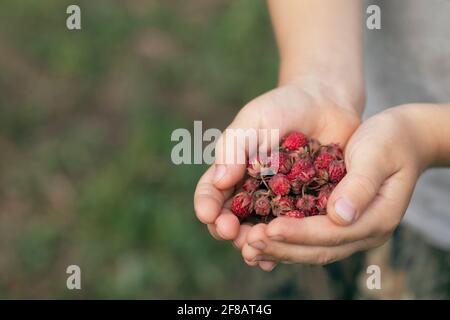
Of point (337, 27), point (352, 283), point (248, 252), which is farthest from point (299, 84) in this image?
point (352, 283)

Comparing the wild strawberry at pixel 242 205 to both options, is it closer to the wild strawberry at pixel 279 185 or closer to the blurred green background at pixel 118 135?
the wild strawberry at pixel 279 185

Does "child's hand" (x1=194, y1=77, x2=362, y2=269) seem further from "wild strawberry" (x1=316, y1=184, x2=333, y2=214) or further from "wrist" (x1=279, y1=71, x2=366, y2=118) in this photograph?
"wild strawberry" (x1=316, y1=184, x2=333, y2=214)

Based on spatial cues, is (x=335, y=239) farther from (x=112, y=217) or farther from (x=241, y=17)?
(x=241, y=17)

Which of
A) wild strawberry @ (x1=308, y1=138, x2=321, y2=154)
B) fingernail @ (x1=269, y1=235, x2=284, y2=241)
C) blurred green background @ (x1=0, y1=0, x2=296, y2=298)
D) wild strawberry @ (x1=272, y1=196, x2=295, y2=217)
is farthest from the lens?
blurred green background @ (x1=0, y1=0, x2=296, y2=298)

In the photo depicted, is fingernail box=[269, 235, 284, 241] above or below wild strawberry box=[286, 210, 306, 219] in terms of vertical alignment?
below

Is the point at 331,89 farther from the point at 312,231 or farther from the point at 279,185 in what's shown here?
the point at 312,231

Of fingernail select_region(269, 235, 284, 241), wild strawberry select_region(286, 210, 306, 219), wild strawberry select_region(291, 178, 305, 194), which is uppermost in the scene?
wild strawberry select_region(291, 178, 305, 194)

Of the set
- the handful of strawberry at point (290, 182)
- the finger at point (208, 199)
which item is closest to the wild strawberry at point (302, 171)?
the handful of strawberry at point (290, 182)

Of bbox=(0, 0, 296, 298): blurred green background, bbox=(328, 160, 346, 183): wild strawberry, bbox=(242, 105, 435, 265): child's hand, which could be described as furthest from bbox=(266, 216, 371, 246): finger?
bbox=(0, 0, 296, 298): blurred green background
